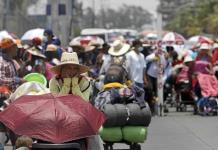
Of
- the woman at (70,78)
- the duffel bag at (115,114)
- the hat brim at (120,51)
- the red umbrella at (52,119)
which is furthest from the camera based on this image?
the hat brim at (120,51)

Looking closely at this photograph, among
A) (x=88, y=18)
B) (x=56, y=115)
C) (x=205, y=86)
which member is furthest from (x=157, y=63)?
(x=88, y=18)

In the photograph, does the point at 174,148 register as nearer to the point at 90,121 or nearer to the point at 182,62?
the point at 90,121

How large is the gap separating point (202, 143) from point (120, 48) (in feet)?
14.1

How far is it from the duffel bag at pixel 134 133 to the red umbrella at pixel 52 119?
10.2ft

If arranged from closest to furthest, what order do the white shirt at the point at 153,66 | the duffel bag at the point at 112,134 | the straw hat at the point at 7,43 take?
the duffel bag at the point at 112,134
the straw hat at the point at 7,43
the white shirt at the point at 153,66

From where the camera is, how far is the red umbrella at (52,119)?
7.98 meters

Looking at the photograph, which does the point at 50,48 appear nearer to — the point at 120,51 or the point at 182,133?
the point at 120,51

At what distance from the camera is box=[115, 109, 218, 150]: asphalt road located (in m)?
14.1

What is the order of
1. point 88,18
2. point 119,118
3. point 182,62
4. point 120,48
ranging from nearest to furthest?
point 119,118 → point 120,48 → point 182,62 → point 88,18

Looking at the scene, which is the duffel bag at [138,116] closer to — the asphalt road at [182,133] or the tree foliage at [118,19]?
the asphalt road at [182,133]

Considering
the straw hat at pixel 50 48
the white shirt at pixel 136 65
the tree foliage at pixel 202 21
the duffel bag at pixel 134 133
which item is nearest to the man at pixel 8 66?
the duffel bag at pixel 134 133

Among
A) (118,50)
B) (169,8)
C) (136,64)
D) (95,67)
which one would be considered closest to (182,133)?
(118,50)

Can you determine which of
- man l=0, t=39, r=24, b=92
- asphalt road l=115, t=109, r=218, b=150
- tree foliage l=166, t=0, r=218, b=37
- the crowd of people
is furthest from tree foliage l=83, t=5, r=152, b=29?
man l=0, t=39, r=24, b=92

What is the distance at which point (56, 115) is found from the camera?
8047 millimetres
